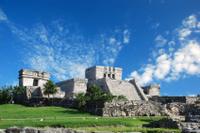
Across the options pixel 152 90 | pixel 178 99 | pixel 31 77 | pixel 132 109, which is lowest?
pixel 132 109

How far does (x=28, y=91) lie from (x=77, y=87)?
11739 millimetres

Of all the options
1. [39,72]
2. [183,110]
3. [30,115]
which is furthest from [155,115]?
[39,72]

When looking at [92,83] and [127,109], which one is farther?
[92,83]

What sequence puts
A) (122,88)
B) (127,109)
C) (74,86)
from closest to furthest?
(127,109) < (122,88) < (74,86)

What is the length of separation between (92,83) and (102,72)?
723 centimetres

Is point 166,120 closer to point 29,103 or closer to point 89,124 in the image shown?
point 89,124

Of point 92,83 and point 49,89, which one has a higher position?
point 92,83

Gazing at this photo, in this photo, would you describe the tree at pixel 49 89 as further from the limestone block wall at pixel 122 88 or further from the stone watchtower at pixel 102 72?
the stone watchtower at pixel 102 72

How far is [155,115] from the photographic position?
5094 centimetres

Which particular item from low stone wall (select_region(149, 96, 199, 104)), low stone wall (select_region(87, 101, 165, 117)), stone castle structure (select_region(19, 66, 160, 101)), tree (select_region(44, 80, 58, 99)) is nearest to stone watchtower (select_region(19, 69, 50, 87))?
stone castle structure (select_region(19, 66, 160, 101))

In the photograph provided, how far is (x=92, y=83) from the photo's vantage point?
272 feet

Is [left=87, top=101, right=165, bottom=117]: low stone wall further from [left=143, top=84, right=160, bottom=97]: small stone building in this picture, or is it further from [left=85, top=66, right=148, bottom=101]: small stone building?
[left=143, top=84, right=160, bottom=97]: small stone building

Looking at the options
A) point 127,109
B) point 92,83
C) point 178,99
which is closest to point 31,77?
point 92,83

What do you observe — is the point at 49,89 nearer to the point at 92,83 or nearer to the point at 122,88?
the point at 92,83
